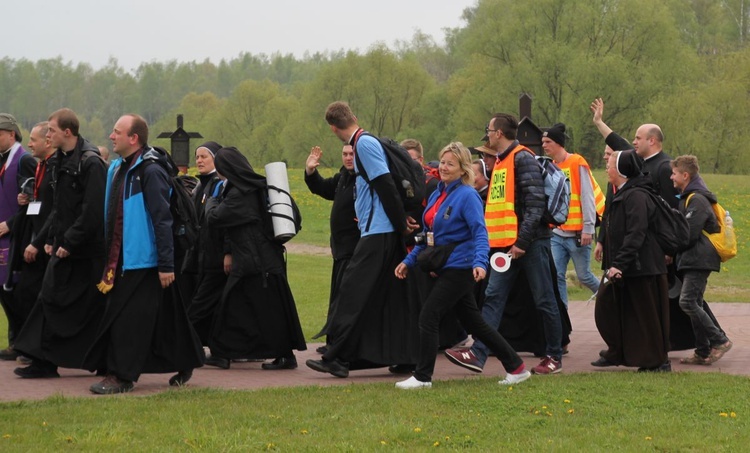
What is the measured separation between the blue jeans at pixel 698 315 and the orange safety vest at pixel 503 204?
66.7 inches

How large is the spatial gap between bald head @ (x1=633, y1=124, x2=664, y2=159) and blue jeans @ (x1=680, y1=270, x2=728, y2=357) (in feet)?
3.60

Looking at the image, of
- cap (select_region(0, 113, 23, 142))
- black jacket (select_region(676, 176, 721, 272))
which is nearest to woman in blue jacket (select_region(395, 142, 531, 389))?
black jacket (select_region(676, 176, 721, 272))

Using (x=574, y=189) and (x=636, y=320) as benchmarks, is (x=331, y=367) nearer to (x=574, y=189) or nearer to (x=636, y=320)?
(x=636, y=320)

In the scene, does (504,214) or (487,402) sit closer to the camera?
(487,402)

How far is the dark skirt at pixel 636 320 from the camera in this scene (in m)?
9.58

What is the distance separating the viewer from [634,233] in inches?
372

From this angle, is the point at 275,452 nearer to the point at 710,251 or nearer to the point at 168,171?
the point at 168,171

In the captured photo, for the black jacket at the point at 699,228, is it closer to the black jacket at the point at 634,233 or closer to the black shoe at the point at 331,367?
the black jacket at the point at 634,233

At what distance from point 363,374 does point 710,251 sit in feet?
10.4

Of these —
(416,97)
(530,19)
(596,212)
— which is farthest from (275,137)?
(596,212)

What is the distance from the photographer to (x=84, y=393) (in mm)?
8688

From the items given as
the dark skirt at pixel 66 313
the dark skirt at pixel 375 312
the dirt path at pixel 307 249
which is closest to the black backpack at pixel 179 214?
the dark skirt at pixel 66 313

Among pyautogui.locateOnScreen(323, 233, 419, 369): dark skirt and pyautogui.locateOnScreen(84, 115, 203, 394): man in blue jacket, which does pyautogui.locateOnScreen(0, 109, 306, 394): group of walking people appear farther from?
pyautogui.locateOnScreen(323, 233, 419, 369): dark skirt

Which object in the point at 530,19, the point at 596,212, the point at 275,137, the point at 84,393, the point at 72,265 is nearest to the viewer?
the point at 84,393
